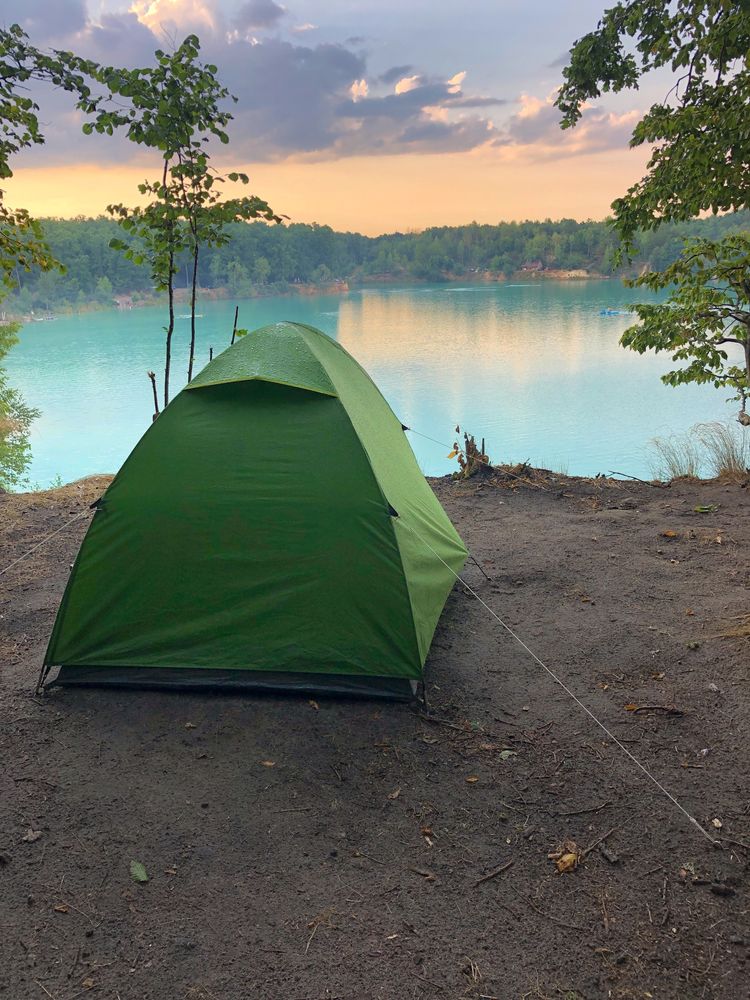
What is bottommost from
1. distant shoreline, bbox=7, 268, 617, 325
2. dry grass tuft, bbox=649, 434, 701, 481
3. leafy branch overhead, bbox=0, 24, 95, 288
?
dry grass tuft, bbox=649, 434, 701, 481

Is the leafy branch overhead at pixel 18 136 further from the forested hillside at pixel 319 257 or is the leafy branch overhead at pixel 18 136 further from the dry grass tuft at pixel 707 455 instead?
the forested hillside at pixel 319 257

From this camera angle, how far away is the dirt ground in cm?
234

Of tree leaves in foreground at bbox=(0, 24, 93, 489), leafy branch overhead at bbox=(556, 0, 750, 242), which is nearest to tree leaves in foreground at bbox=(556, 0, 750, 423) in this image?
leafy branch overhead at bbox=(556, 0, 750, 242)

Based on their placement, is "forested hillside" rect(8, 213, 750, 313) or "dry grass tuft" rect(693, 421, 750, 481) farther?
"forested hillside" rect(8, 213, 750, 313)

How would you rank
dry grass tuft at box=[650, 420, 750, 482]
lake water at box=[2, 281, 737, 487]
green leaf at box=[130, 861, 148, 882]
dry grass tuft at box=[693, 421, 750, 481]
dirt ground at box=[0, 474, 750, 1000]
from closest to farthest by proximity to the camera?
dirt ground at box=[0, 474, 750, 1000] → green leaf at box=[130, 861, 148, 882] → dry grass tuft at box=[693, 421, 750, 481] → dry grass tuft at box=[650, 420, 750, 482] → lake water at box=[2, 281, 737, 487]

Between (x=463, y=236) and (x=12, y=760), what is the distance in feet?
241

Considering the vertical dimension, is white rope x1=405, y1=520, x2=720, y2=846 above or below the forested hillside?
below

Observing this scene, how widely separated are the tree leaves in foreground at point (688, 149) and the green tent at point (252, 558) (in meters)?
4.13

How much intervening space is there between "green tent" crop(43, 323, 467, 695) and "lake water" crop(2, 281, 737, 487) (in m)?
8.06

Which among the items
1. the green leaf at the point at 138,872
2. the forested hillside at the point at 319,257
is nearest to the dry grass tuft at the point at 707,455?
the green leaf at the point at 138,872

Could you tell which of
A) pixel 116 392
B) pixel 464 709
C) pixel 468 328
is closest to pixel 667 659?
pixel 464 709

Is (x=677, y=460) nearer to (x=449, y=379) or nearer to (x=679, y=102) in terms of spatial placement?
(x=679, y=102)

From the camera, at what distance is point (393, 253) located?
2717 inches

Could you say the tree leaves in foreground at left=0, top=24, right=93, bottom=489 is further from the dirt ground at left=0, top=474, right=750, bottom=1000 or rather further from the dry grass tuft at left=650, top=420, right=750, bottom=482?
the dry grass tuft at left=650, top=420, right=750, bottom=482
